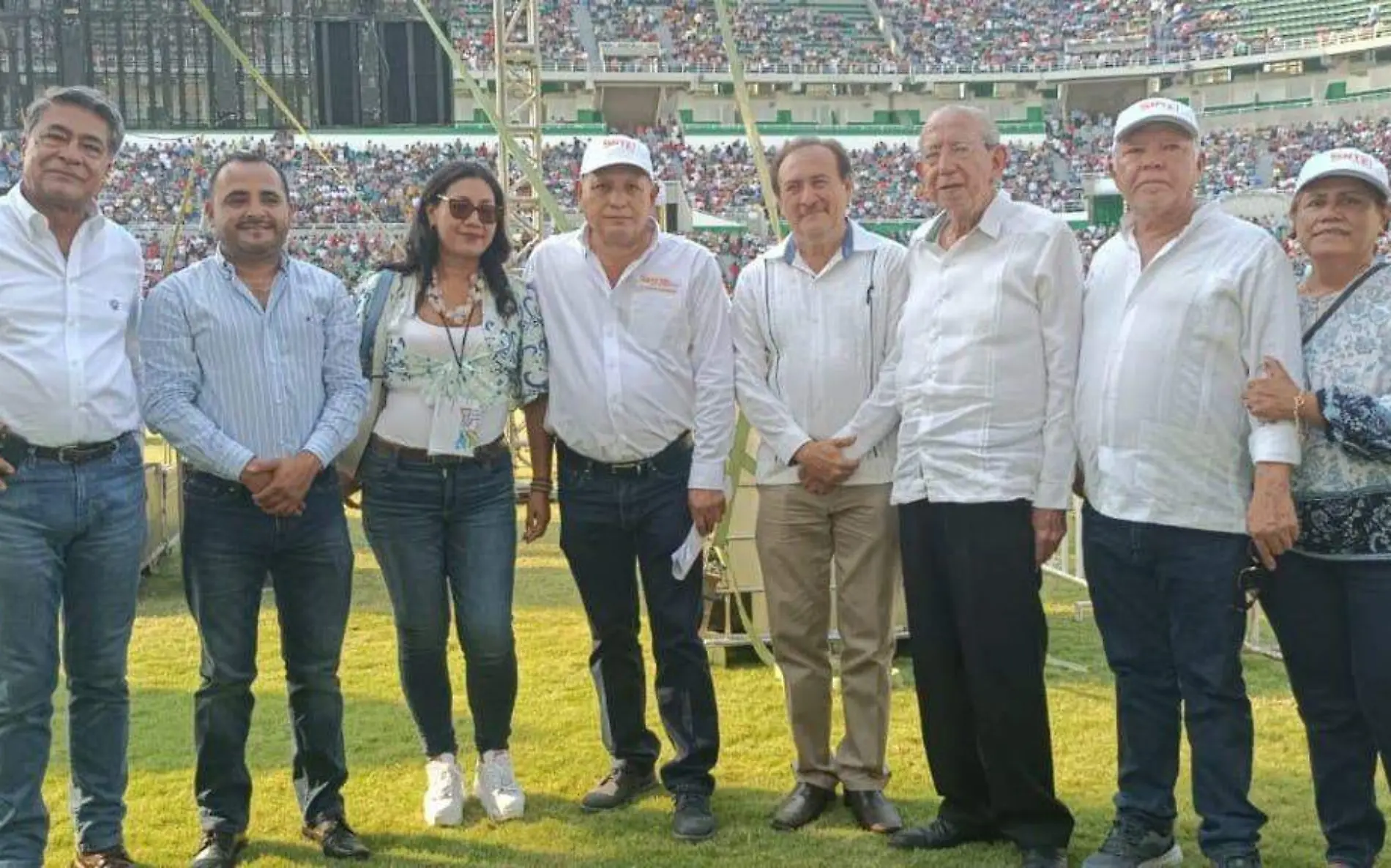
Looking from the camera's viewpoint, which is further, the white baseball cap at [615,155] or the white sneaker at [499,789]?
the white sneaker at [499,789]

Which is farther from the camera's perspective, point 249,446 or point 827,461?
point 827,461

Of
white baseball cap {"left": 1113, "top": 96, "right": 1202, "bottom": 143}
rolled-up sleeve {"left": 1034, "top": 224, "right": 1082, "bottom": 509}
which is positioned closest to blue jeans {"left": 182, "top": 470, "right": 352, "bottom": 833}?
rolled-up sleeve {"left": 1034, "top": 224, "right": 1082, "bottom": 509}

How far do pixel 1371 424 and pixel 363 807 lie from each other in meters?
3.05

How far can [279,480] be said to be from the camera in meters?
3.53

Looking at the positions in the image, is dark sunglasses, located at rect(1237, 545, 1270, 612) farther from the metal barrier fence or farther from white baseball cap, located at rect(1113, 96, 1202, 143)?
the metal barrier fence

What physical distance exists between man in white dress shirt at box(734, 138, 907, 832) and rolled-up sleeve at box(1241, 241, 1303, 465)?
954mm

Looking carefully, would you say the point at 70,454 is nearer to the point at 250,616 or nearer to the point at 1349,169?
the point at 250,616

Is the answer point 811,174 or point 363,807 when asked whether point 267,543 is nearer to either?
point 363,807

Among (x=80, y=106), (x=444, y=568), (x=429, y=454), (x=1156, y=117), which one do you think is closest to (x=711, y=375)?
(x=429, y=454)

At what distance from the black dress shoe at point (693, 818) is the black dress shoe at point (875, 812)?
0.42 meters

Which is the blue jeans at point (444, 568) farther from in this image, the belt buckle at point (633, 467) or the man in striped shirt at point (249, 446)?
the belt buckle at point (633, 467)

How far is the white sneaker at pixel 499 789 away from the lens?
13.6 ft

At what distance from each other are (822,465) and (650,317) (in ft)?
2.17

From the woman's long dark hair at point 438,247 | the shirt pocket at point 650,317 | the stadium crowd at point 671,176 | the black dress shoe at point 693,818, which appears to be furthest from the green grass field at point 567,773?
the stadium crowd at point 671,176
